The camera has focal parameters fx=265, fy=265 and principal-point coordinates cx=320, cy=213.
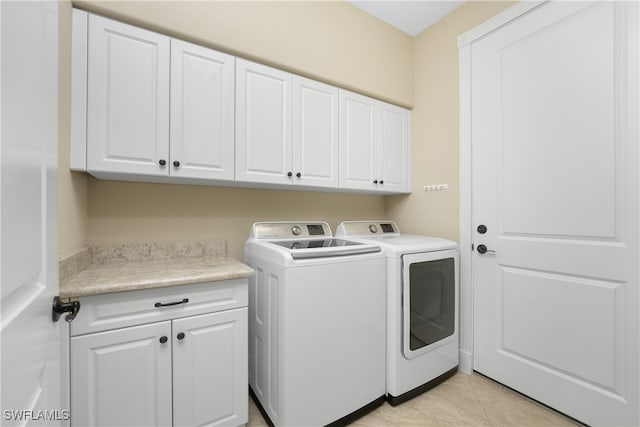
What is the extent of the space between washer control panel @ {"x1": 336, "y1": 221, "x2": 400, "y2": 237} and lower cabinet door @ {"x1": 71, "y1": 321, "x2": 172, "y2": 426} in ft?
4.61

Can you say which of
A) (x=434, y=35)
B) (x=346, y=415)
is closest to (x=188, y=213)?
(x=346, y=415)

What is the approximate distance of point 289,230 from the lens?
201 centimetres

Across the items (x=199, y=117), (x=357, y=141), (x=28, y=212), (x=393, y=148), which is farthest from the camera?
(x=393, y=148)

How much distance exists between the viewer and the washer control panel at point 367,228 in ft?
7.33

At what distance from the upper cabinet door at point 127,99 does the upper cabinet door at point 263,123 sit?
411mm

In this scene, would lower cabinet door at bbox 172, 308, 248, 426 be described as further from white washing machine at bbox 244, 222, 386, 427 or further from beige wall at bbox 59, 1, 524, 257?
beige wall at bbox 59, 1, 524, 257

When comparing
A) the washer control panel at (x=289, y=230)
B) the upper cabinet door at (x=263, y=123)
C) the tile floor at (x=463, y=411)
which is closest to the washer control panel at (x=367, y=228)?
the washer control panel at (x=289, y=230)

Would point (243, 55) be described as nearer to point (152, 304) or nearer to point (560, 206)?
point (152, 304)

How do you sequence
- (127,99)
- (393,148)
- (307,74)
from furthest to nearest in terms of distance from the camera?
1. (393,148)
2. (307,74)
3. (127,99)

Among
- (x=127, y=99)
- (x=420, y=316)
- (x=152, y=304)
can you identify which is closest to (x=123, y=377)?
(x=152, y=304)

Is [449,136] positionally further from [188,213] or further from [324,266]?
[188,213]

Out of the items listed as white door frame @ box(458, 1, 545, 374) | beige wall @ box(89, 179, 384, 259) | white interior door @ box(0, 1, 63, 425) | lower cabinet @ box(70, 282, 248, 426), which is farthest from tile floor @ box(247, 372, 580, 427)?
white interior door @ box(0, 1, 63, 425)

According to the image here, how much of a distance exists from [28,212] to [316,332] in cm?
121

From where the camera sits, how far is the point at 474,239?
1991 millimetres
